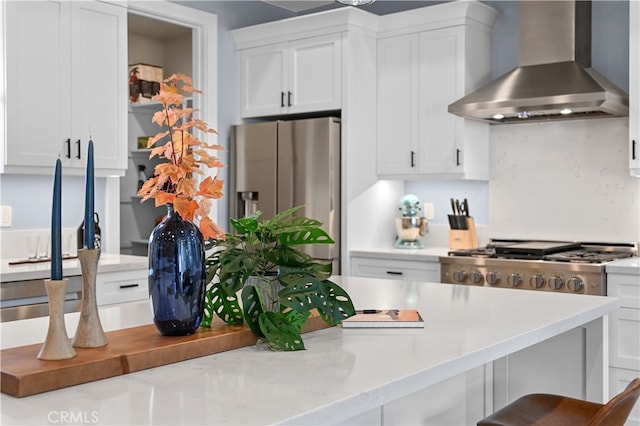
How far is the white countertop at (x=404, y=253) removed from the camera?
4.32 metres

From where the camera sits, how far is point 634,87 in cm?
382

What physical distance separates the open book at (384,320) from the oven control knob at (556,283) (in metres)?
2.08

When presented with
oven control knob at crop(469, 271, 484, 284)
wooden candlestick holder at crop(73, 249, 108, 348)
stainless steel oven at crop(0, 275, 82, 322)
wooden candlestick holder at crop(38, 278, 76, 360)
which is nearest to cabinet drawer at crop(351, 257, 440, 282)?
oven control knob at crop(469, 271, 484, 284)

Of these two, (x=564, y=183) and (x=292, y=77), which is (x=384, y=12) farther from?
(x=564, y=183)

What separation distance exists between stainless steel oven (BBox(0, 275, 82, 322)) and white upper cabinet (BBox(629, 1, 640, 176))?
115 inches

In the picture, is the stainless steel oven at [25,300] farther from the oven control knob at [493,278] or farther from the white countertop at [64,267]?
the oven control knob at [493,278]

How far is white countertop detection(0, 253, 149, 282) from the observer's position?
326 cm

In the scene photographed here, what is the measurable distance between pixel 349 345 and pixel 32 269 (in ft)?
7.32

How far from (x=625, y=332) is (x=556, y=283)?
407 mm

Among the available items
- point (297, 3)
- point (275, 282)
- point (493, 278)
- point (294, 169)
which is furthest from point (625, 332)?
point (275, 282)

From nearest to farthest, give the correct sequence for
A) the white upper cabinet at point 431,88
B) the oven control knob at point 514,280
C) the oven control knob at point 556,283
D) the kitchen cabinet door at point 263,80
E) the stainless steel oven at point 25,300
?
the stainless steel oven at point 25,300 → the oven control knob at point 556,283 → the oven control knob at point 514,280 → the white upper cabinet at point 431,88 → the kitchen cabinet door at point 263,80

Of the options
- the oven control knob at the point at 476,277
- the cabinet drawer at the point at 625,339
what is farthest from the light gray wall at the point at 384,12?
the cabinet drawer at the point at 625,339

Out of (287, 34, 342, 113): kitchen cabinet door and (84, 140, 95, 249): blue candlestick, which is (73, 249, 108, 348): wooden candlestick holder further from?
(287, 34, 342, 113): kitchen cabinet door

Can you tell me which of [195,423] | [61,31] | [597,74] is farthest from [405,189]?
[195,423]
